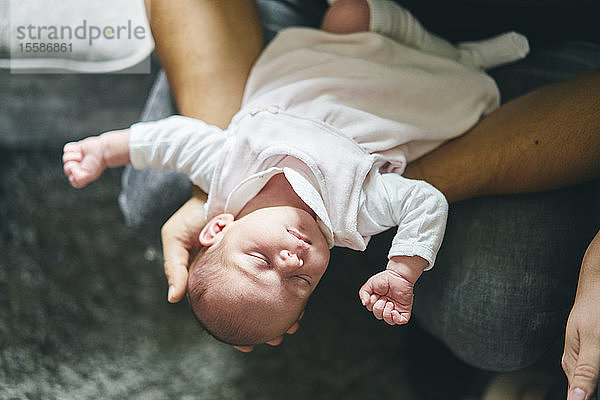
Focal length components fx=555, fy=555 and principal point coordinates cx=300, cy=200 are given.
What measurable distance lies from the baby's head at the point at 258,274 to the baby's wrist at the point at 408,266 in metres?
0.11

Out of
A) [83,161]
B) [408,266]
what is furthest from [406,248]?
[83,161]

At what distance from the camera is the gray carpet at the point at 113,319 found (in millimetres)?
1245

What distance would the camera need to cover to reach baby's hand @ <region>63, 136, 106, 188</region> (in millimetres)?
879

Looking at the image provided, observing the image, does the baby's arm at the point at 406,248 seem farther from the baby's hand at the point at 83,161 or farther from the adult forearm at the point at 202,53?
the baby's hand at the point at 83,161

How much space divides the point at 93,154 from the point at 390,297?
1.70 ft

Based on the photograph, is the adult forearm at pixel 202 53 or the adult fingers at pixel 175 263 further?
the adult forearm at pixel 202 53

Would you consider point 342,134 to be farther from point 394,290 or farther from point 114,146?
point 114,146

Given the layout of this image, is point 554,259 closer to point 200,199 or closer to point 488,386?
point 488,386

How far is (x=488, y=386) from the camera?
1.20m

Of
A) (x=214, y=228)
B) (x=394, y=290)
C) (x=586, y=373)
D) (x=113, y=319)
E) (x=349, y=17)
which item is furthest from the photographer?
(x=113, y=319)

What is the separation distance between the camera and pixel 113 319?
51.6 inches

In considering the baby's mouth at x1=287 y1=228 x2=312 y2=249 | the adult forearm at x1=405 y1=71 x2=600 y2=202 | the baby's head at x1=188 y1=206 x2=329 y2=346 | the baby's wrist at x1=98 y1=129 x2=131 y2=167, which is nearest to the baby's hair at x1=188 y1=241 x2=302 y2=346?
the baby's head at x1=188 y1=206 x2=329 y2=346

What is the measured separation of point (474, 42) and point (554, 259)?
0.43 m

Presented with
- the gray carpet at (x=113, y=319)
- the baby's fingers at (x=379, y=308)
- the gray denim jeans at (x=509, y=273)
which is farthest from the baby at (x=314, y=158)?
the gray carpet at (x=113, y=319)
